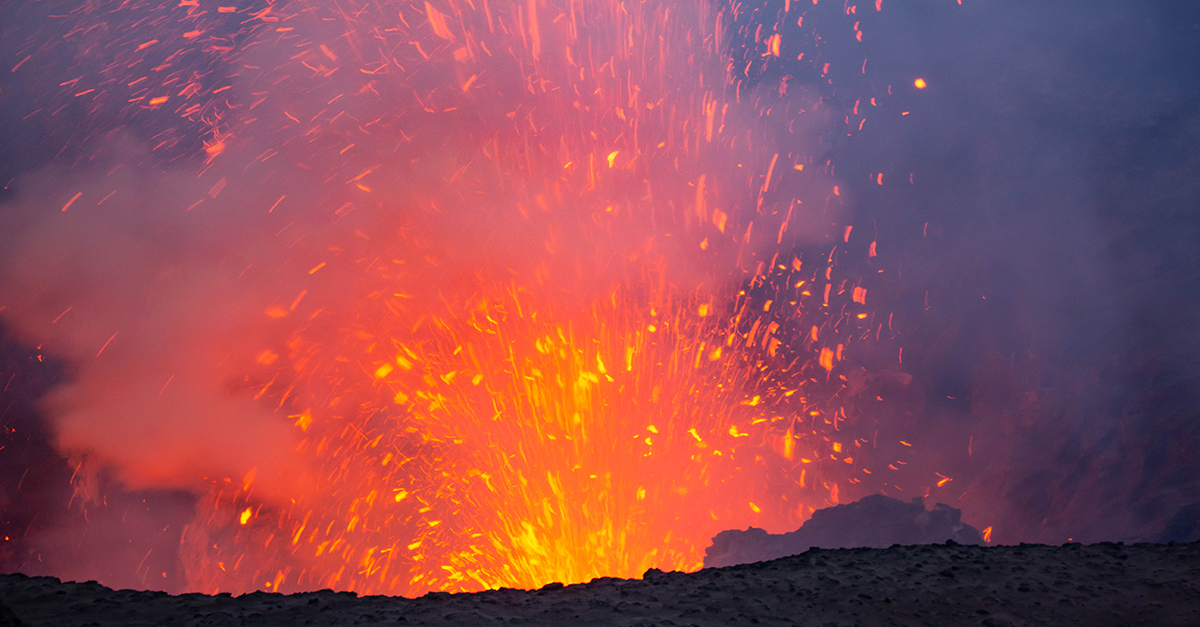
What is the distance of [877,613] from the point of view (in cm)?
431

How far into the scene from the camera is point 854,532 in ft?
71.8

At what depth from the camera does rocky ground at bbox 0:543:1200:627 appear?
4.09 meters

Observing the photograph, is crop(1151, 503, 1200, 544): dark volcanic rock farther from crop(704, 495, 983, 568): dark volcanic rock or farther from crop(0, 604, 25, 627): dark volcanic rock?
crop(0, 604, 25, 627): dark volcanic rock

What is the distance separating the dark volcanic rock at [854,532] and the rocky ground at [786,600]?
50.5 ft

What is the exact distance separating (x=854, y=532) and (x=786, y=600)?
19.5 meters

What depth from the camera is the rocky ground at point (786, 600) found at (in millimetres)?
4094

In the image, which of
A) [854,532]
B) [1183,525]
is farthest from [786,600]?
[1183,525]

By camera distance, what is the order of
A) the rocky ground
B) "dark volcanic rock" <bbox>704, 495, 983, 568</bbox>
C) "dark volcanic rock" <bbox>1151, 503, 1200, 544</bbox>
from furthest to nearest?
1. "dark volcanic rock" <bbox>1151, 503, 1200, 544</bbox>
2. "dark volcanic rock" <bbox>704, 495, 983, 568</bbox>
3. the rocky ground

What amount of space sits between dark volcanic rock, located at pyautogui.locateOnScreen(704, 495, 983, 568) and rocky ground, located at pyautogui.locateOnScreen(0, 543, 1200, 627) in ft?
50.5

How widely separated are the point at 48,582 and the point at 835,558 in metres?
5.49

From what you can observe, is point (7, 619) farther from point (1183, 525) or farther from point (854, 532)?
point (1183, 525)

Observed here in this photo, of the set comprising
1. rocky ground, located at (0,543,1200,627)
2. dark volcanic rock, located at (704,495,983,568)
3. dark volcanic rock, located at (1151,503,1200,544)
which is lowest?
rocky ground, located at (0,543,1200,627)

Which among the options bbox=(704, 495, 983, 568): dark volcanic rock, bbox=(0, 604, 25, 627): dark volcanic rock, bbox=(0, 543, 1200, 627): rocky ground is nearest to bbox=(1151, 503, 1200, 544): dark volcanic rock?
bbox=(704, 495, 983, 568): dark volcanic rock

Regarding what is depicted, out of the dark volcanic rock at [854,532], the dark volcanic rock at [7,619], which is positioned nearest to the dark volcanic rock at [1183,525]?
the dark volcanic rock at [854,532]
